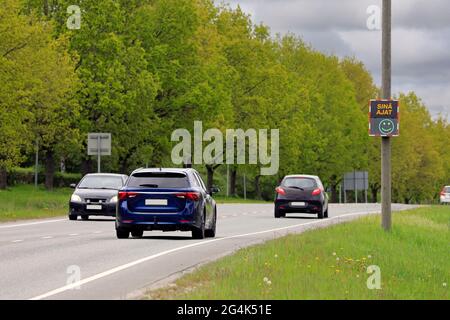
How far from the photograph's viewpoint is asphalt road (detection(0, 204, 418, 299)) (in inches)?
522

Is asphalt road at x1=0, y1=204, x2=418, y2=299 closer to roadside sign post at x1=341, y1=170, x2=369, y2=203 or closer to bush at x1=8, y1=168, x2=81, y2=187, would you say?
bush at x1=8, y1=168, x2=81, y2=187

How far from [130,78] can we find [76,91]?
12.1 feet

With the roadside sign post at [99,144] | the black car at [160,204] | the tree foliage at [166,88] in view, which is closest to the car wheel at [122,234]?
the black car at [160,204]

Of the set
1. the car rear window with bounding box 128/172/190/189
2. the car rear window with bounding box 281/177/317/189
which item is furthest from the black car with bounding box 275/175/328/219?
the car rear window with bounding box 128/172/190/189

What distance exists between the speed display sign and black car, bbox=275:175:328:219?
16084 millimetres

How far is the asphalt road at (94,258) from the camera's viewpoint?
13246mm

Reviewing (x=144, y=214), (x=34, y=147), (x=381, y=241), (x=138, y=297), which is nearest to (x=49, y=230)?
(x=144, y=214)

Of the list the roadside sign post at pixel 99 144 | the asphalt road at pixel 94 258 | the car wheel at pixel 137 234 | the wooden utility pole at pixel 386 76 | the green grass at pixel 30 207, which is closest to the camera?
the asphalt road at pixel 94 258

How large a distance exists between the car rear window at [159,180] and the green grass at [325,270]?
2767 millimetres

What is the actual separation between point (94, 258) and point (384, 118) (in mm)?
8164

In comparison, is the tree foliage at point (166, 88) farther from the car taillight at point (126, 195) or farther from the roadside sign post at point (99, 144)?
the car taillight at point (126, 195)

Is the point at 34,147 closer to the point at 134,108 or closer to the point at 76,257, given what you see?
the point at 134,108

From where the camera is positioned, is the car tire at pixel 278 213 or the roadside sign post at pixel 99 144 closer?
the car tire at pixel 278 213

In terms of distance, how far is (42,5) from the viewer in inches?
2285
